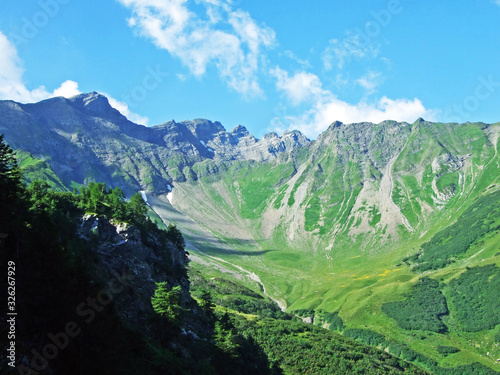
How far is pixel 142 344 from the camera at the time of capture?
37.3 metres

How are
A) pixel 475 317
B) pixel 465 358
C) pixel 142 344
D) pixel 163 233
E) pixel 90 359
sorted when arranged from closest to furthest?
pixel 90 359 < pixel 142 344 < pixel 163 233 < pixel 465 358 < pixel 475 317

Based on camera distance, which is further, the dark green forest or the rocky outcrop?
the dark green forest

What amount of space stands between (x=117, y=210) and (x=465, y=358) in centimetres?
15958

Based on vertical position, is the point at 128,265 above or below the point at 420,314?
below

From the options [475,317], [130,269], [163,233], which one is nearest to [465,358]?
[475,317]

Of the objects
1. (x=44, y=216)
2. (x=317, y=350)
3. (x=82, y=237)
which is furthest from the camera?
(x=317, y=350)

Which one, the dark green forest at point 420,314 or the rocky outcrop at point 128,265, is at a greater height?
the dark green forest at point 420,314

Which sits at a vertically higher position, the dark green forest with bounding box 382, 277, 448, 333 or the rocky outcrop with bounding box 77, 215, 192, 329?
the dark green forest with bounding box 382, 277, 448, 333

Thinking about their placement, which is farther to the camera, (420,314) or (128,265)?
(420,314)

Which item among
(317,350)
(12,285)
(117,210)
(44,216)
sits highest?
(117,210)

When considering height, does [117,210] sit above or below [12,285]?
above

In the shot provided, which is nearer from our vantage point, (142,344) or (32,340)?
(32,340)

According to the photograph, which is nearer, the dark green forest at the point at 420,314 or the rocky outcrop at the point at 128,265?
the rocky outcrop at the point at 128,265

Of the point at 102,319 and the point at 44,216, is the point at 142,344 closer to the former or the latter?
the point at 102,319
